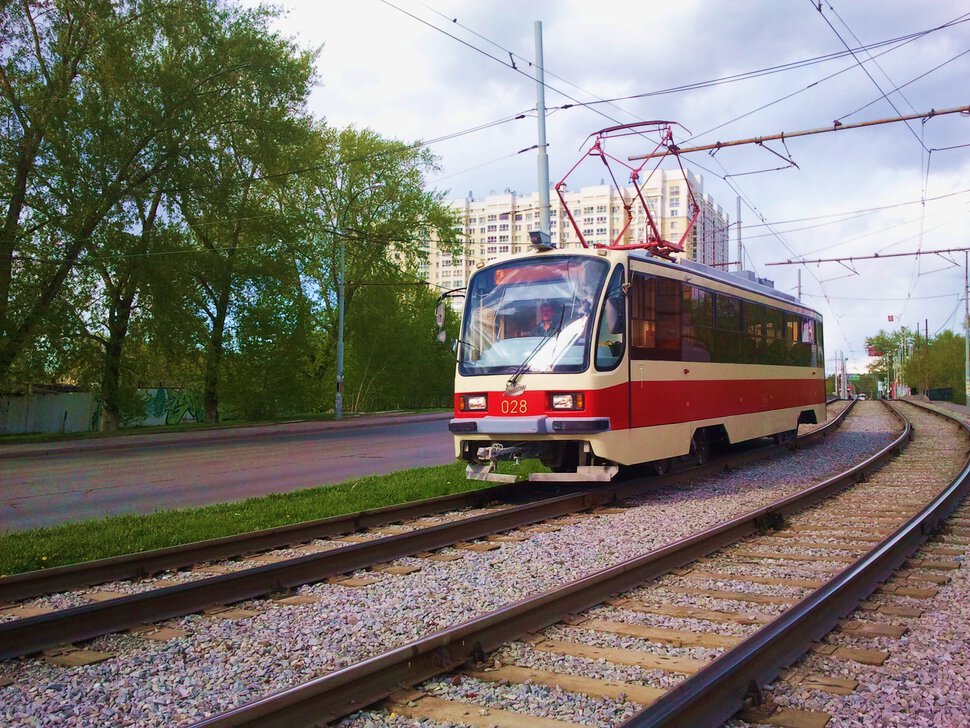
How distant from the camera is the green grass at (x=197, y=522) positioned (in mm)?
7660

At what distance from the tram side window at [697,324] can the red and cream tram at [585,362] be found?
0.03m

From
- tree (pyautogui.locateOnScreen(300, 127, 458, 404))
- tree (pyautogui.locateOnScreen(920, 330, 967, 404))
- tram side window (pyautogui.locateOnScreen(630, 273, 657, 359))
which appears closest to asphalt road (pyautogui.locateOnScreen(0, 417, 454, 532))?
tram side window (pyautogui.locateOnScreen(630, 273, 657, 359))

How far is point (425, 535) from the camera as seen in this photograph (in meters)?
7.69

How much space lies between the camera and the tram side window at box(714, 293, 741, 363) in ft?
42.9

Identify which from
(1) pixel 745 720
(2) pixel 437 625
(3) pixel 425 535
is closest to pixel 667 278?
(3) pixel 425 535

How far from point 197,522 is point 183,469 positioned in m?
8.23

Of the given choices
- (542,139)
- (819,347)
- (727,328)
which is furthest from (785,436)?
(542,139)

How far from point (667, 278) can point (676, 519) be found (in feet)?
12.5

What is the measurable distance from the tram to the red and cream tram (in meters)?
0.02

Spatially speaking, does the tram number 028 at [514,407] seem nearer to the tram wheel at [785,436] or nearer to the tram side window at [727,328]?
the tram side window at [727,328]

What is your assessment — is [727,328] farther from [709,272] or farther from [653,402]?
[653,402]

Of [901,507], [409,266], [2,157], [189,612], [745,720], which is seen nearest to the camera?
[745,720]

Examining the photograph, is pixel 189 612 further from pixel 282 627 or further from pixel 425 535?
pixel 425 535

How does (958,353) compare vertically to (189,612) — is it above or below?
above
